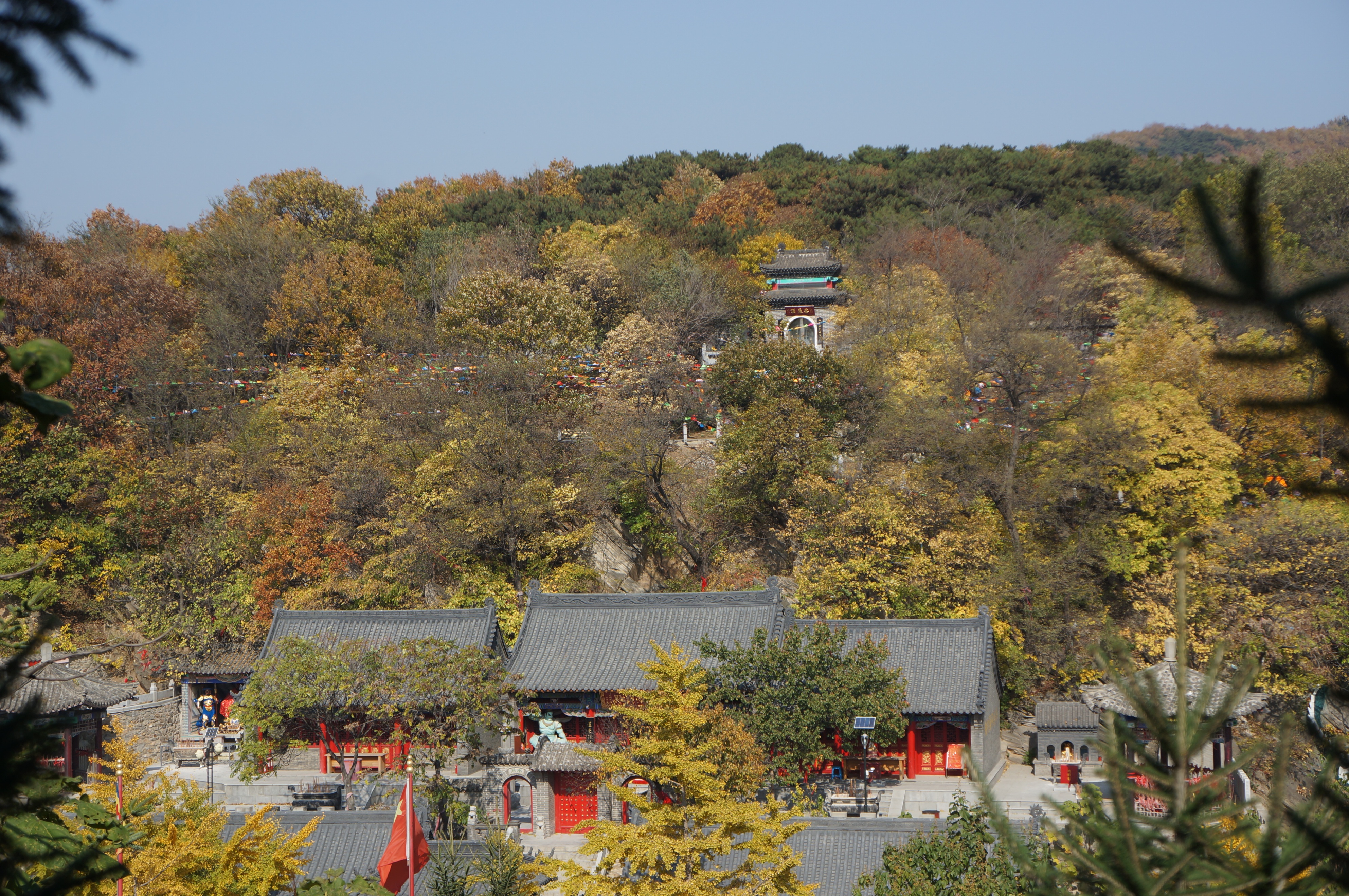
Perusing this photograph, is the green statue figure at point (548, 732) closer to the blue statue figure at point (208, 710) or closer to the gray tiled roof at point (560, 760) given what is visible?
the gray tiled roof at point (560, 760)

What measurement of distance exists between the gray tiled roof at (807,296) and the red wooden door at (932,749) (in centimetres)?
2000

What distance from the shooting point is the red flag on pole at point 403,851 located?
A: 40.2ft

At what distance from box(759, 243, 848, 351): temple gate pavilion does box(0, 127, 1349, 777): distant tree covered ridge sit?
0.68 m

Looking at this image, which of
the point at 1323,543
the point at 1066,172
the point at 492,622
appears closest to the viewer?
the point at 1323,543

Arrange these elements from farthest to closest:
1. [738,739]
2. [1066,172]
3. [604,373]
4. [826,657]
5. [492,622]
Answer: [1066,172]
[604,373]
[492,622]
[826,657]
[738,739]

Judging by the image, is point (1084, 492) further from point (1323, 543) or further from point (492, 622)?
point (492, 622)

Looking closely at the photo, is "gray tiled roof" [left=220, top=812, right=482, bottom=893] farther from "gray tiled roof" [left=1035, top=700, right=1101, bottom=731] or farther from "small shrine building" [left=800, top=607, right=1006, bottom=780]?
"gray tiled roof" [left=1035, top=700, right=1101, bottom=731]

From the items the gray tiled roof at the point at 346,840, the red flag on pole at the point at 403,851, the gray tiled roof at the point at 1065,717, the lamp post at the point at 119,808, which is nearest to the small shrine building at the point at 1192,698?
the gray tiled roof at the point at 1065,717

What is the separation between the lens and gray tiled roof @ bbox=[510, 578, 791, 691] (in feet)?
77.7

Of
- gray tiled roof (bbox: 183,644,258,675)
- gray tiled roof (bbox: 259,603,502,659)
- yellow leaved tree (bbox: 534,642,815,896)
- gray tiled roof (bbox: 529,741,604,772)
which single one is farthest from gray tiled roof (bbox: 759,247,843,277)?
yellow leaved tree (bbox: 534,642,815,896)

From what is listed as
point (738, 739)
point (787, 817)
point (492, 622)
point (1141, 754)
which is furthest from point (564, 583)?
point (1141, 754)

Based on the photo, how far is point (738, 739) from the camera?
56.6 ft

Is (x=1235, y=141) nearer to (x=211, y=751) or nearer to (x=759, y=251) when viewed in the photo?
(x=759, y=251)

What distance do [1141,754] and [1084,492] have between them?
23.0m
